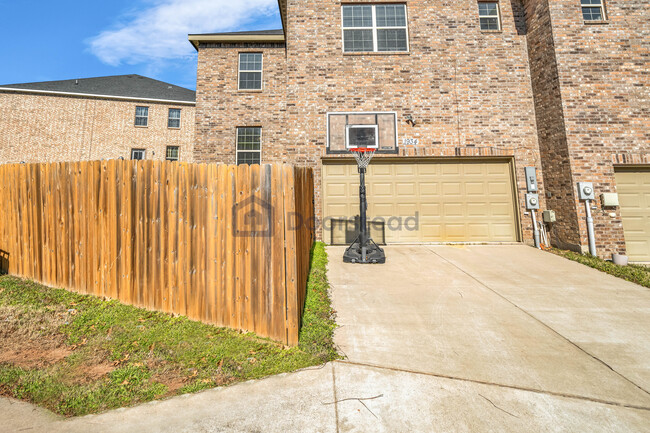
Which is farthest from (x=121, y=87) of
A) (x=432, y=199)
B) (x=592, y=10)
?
(x=592, y=10)

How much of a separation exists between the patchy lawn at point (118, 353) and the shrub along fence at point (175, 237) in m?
0.26

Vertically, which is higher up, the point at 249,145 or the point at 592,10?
the point at 592,10

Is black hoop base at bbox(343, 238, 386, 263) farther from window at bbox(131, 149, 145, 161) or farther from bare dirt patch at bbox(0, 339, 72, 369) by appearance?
window at bbox(131, 149, 145, 161)

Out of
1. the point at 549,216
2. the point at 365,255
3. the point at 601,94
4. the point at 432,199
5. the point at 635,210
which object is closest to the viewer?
the point at 365,255

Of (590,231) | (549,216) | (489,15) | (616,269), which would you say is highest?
(489,15)

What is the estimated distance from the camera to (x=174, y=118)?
21766 mm

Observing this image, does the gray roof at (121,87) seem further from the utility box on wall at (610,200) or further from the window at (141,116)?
the utility box on wall at (610,200)

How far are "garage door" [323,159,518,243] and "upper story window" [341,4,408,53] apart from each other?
13.2ft

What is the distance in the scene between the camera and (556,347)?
324cm

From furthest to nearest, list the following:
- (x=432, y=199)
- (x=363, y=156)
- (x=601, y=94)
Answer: (x=432, y=199) < (x=601, y=94) < (x=363, y=156)

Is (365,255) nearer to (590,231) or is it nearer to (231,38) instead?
(590,231)

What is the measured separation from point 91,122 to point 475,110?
80.7 ft

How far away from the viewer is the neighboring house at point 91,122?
19.6 meters

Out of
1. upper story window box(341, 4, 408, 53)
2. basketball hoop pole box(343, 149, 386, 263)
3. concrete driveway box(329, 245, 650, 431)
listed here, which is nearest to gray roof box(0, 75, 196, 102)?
upper story window box(341, 4, 408, 53)
